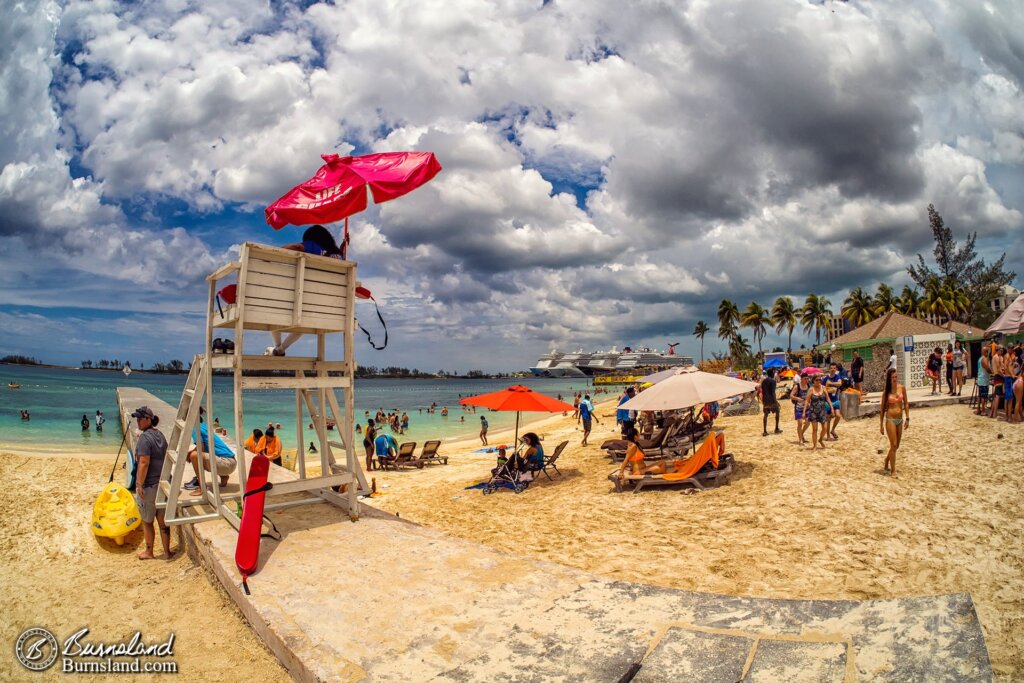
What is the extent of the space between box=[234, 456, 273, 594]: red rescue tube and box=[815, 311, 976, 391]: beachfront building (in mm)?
19806

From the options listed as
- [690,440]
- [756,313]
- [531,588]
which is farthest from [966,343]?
[756,313]

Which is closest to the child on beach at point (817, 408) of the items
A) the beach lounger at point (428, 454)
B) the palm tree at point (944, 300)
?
the beach lounger at point (428, 454)

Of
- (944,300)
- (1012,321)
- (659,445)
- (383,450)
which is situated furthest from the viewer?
(944,300)

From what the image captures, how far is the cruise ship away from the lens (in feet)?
470

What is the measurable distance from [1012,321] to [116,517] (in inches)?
700

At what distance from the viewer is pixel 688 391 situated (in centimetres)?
916

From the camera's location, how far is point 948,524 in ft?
19.4

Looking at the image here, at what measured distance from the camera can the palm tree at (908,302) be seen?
4846cm

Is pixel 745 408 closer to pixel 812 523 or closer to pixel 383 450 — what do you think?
pixel 383 450

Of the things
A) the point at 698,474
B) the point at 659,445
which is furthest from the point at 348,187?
the point at 659,445

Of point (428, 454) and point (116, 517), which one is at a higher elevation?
point (116, 517)

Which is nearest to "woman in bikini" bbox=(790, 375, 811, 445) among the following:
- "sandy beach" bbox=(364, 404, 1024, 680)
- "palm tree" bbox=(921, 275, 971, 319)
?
"sandy beach" bbox=(364, 404, 1024, 680)

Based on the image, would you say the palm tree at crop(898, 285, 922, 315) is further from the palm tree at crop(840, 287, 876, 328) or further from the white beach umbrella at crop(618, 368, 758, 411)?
the white beach umbrella at crop(618, 368, 758, 411)

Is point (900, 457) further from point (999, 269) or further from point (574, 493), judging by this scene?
point (999, 269)
